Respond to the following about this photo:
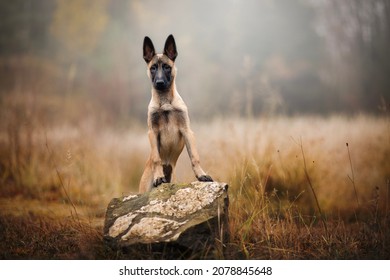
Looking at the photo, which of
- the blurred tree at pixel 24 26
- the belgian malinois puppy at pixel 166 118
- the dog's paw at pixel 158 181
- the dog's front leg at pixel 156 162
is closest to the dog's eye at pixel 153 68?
the belgian malinois puppy at pixel 166 118

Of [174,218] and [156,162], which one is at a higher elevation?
[156,162]

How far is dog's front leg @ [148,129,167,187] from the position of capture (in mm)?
4215

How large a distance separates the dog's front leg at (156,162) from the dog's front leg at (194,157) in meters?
0.29

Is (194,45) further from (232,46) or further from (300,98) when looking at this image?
(300,98)

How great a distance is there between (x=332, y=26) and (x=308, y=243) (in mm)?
8443

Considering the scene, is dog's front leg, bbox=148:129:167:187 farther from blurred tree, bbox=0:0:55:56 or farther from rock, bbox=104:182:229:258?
blurred tree, bbox=0:0:55:56

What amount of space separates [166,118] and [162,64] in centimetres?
Result: 53

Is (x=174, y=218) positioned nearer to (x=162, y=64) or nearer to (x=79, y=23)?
(x=162, y=64)

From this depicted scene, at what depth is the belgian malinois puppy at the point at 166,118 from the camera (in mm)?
4246

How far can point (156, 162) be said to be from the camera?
4.29m

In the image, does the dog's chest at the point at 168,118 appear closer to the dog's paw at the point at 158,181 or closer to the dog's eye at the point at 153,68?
the dog's eye at the point at 153,68

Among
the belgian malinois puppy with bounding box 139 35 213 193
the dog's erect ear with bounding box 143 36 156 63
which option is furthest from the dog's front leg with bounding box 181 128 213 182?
the dog's erect ear with bounding box 143 36 156 63

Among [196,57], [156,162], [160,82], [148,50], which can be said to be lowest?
[156,162]

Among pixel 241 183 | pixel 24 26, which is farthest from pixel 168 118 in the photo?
pixel 24 26
